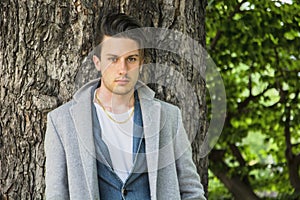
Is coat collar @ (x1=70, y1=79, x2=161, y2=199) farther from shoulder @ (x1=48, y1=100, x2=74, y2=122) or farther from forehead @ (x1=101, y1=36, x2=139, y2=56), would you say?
forehead @ (x1=101, y1=36, x2=139, y2=56)

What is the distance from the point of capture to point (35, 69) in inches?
124

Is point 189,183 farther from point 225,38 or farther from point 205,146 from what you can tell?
point 225,38

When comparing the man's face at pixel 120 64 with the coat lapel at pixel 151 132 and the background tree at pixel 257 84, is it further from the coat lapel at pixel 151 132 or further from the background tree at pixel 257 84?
the background tree at pixel 257 84

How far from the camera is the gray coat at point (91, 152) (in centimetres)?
275

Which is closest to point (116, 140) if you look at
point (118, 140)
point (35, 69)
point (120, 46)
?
point (118, 140)

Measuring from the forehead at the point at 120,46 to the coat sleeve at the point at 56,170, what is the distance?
0.41m

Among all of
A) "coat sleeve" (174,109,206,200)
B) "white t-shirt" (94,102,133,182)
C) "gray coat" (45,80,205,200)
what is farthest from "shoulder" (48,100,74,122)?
"coat sleeve" (174,109,206,200)

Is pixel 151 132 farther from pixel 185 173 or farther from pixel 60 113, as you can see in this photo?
pixel 60 113

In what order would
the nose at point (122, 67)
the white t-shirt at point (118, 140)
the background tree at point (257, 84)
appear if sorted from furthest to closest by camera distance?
the background tree at point (257, 84) < the white t-shirt at point (118, 140) < the nose at point (122, 67)

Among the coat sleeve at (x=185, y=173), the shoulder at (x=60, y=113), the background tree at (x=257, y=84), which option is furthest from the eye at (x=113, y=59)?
the background tree at (x=257, y=84)

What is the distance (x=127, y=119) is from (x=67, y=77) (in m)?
0.46

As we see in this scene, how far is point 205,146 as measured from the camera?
3.52 metres

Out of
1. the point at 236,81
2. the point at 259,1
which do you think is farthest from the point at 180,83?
the point at 236,81

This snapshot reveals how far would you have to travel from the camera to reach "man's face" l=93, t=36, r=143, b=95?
2703 mm
